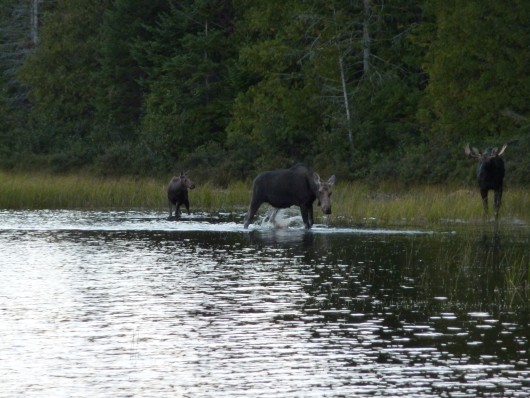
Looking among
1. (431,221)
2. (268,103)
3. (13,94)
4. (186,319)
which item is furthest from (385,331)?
(13,94)

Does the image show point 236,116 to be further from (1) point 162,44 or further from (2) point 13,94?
(2) point 13,94

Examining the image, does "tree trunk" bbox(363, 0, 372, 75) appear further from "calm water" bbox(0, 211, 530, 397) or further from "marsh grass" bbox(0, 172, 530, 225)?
"calm water" bbox(0, 211, 530, 397)

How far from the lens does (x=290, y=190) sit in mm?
27734

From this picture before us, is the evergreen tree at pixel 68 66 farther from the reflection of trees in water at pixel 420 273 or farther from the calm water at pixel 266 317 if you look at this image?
the reflection of trees in water at pixel 420 273

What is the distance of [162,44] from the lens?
Result: 196ft

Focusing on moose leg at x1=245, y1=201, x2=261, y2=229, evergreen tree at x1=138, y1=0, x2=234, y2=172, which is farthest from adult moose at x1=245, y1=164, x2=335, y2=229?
evergreen tree at x1=138, y1=0, x2=234, y2=172

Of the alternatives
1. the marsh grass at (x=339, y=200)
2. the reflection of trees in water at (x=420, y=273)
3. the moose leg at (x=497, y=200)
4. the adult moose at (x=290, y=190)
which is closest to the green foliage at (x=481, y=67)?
the marsh grass at (x=339, y=200)

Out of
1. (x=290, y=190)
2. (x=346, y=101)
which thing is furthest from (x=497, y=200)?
(x=346, y=101)

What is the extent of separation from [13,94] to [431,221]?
49534 mm

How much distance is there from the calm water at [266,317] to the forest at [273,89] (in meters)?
15.7

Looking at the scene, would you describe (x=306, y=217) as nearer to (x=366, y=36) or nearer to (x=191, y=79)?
(x=366, y=36)

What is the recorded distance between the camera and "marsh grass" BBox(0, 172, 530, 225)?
98.0 ft

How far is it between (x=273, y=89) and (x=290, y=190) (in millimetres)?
24414

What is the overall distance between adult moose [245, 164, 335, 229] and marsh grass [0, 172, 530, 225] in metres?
1.71
